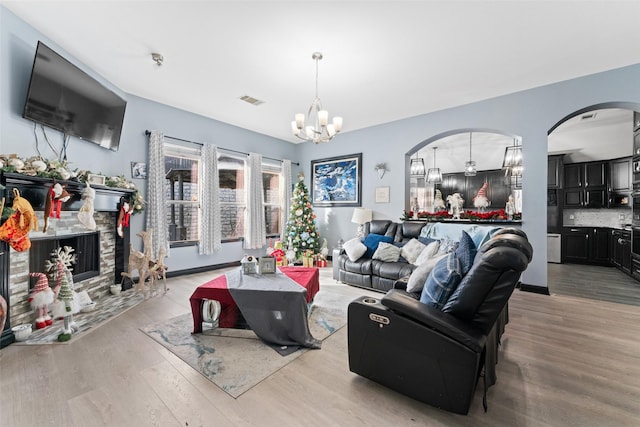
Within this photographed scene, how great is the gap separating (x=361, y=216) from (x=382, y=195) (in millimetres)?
618

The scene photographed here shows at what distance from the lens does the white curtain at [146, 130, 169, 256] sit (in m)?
4.35

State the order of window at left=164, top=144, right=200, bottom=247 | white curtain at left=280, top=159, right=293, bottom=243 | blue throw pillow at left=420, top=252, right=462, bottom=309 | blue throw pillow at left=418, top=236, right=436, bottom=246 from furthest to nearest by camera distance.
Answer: white curtain at left=280, top=159, right=293, bottom=243 < window at left=164, top=144, right=200, bottom=247 < blue throw pillow at left=418, top=236, right=436, bottom=246 < blue throw pillow at left=420, top=252, right=462, bottom=309

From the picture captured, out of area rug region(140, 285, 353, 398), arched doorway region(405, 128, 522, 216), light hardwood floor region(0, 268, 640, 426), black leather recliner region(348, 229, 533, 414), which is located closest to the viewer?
black leather recliner region(348, 229, 533, 414)

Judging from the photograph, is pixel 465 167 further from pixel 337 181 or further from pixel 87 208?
pixel 87 208

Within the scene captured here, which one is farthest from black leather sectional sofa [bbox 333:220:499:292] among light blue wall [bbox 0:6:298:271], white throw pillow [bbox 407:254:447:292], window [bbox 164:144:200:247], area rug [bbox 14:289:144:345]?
area rug [bbox 14:289:144:345]

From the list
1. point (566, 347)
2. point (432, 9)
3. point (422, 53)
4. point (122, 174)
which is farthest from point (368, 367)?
point (122, 174)

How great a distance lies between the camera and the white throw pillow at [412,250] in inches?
153

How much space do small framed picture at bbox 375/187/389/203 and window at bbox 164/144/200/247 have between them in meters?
3.60

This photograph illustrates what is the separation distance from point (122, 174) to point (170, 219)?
109cm

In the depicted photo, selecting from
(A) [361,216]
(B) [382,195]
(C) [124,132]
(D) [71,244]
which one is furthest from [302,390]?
(C) [124,132]

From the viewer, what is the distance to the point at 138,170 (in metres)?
4.29

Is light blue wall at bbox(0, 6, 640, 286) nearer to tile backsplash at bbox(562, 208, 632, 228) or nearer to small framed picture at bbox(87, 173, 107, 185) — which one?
small framed picture at bbox(87, 173, 107, 185)

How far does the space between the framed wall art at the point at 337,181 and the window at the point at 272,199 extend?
34.8 inches

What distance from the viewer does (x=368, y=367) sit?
1.82 m
